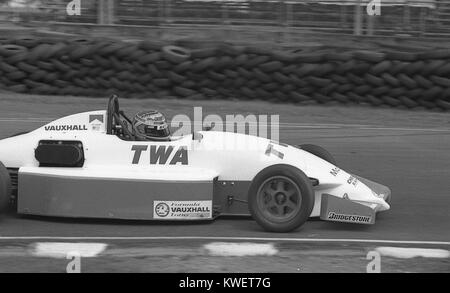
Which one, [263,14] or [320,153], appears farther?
[263,14]

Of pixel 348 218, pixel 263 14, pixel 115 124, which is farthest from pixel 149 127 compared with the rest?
pixel 263 14

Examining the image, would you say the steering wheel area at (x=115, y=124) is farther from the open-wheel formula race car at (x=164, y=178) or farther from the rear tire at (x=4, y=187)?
the rear tire at (x=4, y=187)

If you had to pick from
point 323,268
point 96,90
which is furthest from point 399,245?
point 96,90

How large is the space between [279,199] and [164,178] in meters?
1.02

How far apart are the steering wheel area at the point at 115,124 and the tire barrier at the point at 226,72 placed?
7.17 meters

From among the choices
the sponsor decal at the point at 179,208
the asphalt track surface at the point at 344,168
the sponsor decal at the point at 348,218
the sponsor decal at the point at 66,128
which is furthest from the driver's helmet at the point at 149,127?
the sponsor decal at the point at 348,218

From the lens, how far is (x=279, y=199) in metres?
6.86

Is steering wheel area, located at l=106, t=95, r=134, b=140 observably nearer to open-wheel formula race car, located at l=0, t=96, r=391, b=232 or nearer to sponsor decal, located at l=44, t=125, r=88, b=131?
open-wheel formula race car, located at l=0, t=96, r=391, b=232

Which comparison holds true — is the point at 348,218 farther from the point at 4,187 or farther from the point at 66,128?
the point at 4,187

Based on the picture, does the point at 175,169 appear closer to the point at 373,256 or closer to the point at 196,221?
the point at 196,221

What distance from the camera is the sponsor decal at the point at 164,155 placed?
23.6 feet

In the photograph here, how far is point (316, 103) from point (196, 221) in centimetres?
774

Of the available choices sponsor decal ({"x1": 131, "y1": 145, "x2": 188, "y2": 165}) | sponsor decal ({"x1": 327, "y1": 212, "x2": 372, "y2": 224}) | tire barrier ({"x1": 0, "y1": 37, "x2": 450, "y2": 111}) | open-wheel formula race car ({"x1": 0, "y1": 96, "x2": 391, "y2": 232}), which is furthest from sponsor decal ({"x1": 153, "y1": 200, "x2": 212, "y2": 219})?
tire barrier ({"x1": 0, "y1": 37, "x2": 450, "y2": 111})

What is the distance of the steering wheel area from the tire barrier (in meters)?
7.17
